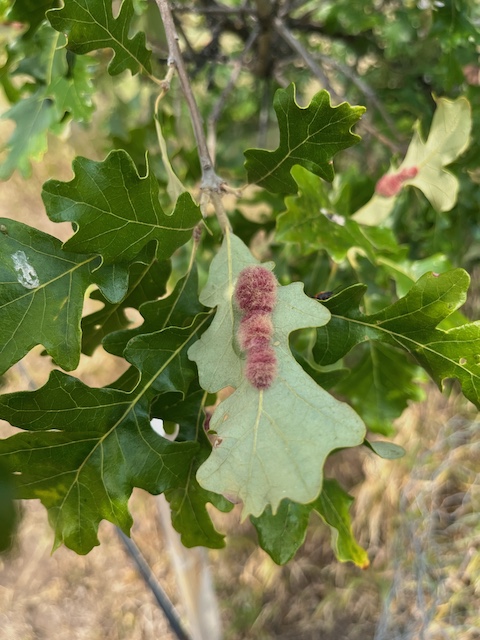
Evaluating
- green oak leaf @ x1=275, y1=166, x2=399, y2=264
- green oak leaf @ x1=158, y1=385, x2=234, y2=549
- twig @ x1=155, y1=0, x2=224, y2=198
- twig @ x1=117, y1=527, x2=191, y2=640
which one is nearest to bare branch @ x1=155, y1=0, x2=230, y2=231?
twig @ x1=155, y1=0, x2=224, y2=198

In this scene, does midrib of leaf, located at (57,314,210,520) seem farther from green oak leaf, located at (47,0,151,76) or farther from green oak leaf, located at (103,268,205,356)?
green oak leaf, located at (47,0,151,76)

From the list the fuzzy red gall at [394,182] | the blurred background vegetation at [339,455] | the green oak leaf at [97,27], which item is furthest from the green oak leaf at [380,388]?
the green oak leaf at [97,27]

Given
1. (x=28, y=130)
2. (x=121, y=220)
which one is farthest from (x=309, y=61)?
(x=121, y=220)

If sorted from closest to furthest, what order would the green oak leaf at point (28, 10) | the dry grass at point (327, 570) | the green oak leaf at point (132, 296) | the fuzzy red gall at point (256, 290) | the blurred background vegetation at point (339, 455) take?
the fuzzy red gall at point (256, 290) < the green oak leaf at point (132, 296) < the green oak leaf at point (28, 10) < the blurred background vegetation at point (339, 455) < the dry grass at point (327, 570)

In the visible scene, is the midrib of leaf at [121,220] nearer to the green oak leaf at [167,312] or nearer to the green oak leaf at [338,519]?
the green oak leaf at [167,312]

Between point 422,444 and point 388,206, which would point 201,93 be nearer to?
point 388,206
